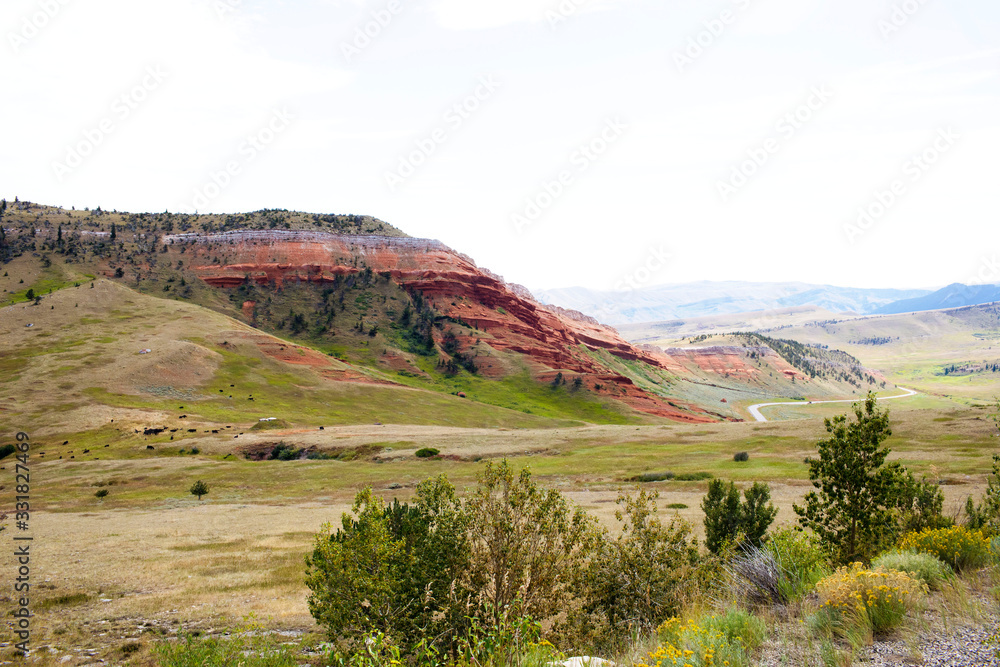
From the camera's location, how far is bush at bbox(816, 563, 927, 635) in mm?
8883

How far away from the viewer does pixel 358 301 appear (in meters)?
162

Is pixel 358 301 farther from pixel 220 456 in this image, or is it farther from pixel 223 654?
pixel 223 654

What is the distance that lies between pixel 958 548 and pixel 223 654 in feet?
53.5

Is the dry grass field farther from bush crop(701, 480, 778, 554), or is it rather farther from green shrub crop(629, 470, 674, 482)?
bush crop(701, 480, 778, 554)

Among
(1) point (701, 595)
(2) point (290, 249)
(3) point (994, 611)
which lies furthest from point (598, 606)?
(2) point (290, 249)

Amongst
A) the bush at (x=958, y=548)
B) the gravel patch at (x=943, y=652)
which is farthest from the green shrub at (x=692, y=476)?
the gravel patch at (x=943, y=652)

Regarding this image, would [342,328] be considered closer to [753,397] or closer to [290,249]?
[290,249]

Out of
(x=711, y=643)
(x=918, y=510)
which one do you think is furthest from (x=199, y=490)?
(x=918, y=510)

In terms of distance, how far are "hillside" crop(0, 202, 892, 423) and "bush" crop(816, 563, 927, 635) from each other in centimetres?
11440

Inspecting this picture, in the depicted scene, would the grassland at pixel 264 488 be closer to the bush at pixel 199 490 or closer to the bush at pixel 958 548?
the bush at pixel 199 490

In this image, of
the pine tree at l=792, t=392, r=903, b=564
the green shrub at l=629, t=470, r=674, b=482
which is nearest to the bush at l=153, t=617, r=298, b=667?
the pine tree at l=792, t=392, r=903, b=564

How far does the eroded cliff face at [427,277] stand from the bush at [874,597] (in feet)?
453

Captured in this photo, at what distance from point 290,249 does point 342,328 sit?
3731 cm

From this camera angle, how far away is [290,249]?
553 ft
